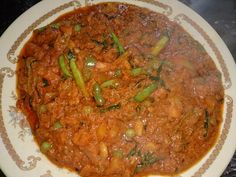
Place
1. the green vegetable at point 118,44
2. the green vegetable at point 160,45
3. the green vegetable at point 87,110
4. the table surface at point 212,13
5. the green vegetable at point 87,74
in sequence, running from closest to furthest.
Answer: the green vegetable at point 87,110 < the green vegetable at point 87,74 < the green vegetable at point 118,44 < the green vegetable at point 160,45 < the table surface at point 212,13

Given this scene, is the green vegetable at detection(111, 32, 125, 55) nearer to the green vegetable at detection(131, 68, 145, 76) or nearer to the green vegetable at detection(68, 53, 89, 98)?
the green vegetable at detection(131, 68, 145, 76)

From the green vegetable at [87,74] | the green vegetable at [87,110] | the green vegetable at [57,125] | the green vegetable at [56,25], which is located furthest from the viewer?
the green vegetable at [56,25]

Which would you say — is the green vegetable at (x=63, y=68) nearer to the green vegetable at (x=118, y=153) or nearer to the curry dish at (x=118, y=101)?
the curry dish at (x=118, y=101)

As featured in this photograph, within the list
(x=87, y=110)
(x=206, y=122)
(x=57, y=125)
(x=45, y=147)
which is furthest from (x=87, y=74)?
(x=206, y=122)

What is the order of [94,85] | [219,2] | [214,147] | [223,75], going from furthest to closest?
1. [219,2]
2. [223,75]
3. [214,147]
4. [94,85]

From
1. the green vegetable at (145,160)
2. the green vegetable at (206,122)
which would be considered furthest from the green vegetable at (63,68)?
the green vegetable at (206,122)

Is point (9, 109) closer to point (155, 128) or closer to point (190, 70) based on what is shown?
point (155, 128)

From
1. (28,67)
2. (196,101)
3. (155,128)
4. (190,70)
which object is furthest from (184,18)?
(28,67)
